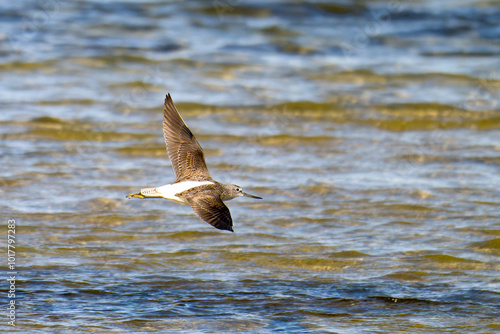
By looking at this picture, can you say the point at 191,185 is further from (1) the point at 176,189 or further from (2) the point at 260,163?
(2) the point at 260,163

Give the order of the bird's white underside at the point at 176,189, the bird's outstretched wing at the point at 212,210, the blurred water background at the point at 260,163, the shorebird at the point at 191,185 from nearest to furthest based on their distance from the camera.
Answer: the bird's outstretched wing at the point at 212,210, the shorebird at the point at 191,185, the blurred water background at the point at 260,163, the bird's white underside at the point at 176,189

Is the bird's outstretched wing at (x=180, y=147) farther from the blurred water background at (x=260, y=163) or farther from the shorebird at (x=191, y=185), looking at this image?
the blurred water background at (x=260, y=163)

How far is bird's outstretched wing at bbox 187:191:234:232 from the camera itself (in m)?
4.79

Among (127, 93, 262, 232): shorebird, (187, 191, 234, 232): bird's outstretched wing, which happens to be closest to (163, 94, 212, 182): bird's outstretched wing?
(127, 93, 262, 232): shorebird

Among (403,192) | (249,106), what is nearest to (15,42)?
(249,106)

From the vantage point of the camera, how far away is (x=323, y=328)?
490cm

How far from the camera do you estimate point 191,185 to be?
562 centimetres

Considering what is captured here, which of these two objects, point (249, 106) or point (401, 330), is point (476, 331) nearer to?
point (401, 330)

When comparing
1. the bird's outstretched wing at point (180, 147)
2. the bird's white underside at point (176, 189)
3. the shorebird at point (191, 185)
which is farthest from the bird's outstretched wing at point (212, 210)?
the bird's outstretched wing at point (180, 147)

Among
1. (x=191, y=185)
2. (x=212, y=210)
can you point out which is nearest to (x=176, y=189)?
(x=191, y=185)

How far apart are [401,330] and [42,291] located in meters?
2.35

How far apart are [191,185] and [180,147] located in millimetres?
554

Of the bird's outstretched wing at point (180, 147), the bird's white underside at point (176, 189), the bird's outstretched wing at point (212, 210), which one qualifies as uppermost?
the bird's outstretched wing at point (180, 147)

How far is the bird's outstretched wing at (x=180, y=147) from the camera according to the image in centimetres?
600
